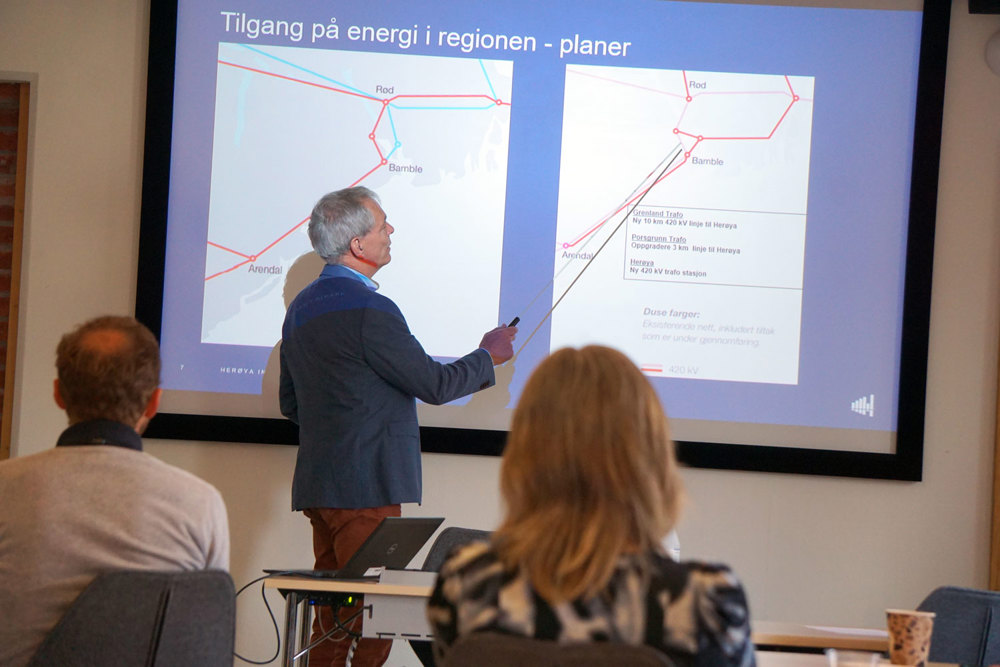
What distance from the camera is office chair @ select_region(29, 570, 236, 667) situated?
160cm

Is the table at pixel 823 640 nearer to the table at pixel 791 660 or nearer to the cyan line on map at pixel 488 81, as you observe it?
the table at pixel 791 660

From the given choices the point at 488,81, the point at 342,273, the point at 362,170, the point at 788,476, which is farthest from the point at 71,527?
the point at 788,476

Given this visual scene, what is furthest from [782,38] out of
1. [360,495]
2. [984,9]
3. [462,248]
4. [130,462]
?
[130,462]

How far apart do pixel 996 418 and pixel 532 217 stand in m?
1.81

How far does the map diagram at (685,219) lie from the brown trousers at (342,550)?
962 mm

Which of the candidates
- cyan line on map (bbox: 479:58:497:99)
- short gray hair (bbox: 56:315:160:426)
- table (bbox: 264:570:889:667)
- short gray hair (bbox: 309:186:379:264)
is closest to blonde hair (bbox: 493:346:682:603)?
short gray hair (bbox: 56:315:160:426)

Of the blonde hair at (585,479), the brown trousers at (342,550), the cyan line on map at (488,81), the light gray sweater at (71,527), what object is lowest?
the brown trousers at (342,550)

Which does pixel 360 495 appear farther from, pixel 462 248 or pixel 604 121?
pixel 604 121

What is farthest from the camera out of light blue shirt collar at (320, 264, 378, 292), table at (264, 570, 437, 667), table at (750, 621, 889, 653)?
light blue shirt collar at (320, 264, 378, 292)

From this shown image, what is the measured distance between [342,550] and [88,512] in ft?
5.14

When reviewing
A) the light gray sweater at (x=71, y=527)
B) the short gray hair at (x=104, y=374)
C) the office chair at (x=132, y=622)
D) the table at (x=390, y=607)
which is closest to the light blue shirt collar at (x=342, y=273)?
the table at (x=390, y=607)

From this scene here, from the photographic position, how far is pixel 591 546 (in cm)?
124

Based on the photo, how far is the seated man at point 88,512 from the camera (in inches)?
65.4

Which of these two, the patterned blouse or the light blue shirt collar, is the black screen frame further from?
the patterned blouse
